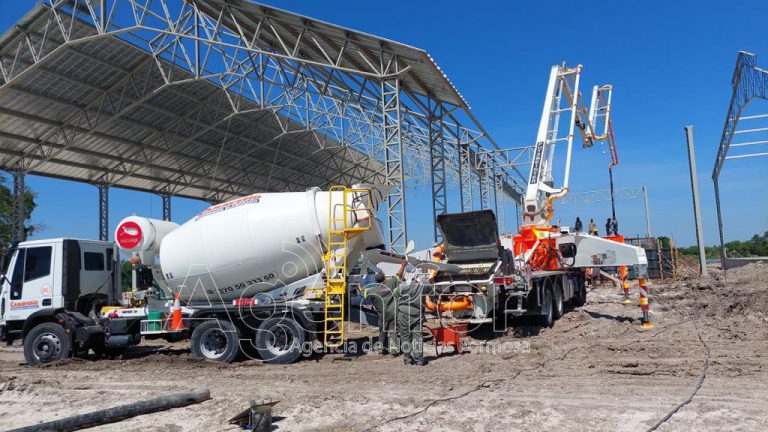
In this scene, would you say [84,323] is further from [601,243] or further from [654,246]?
[654,246]

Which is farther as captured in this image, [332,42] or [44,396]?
[332,42]

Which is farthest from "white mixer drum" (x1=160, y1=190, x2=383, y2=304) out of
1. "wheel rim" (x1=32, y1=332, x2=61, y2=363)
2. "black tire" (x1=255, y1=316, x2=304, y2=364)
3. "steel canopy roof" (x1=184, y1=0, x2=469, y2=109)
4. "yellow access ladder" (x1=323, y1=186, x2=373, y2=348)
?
"steel canopy roof" (x1=184, y1=0, x2=469, y2=109)

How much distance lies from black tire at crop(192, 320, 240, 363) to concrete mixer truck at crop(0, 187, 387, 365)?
0.02 m

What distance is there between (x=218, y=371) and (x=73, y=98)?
17477mm

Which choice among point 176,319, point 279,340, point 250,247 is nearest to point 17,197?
point 176,319

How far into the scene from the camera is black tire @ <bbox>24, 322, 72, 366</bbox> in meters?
10.8

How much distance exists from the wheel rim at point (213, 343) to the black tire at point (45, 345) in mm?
2607

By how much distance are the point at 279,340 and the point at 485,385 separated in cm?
423

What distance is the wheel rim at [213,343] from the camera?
10602 mm

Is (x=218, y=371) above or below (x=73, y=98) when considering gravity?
below

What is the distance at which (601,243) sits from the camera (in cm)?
1365

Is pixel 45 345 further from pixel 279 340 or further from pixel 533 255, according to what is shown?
pixel 533 255

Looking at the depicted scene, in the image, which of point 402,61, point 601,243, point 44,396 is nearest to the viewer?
point 44,396

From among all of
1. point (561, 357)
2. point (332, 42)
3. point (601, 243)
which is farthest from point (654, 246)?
point (561, 357)
